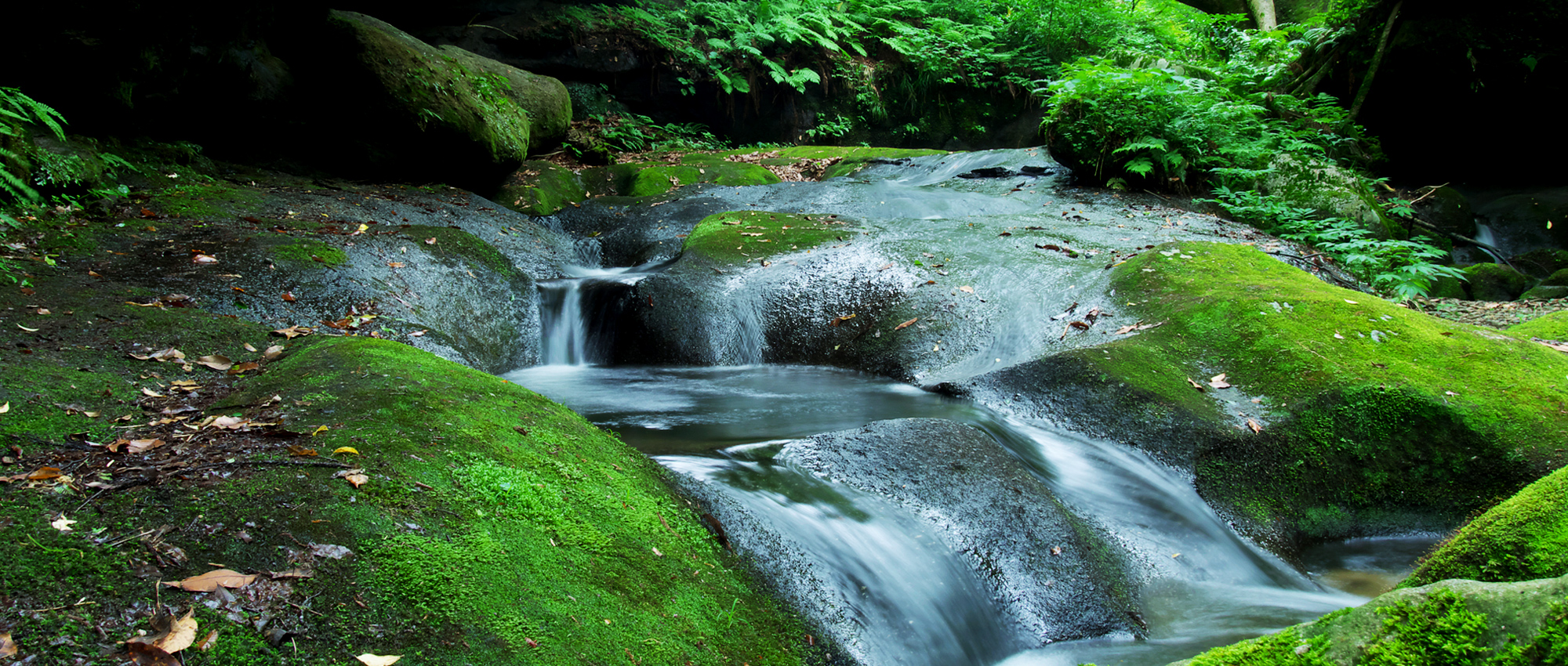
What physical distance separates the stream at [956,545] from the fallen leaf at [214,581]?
174 centimetres

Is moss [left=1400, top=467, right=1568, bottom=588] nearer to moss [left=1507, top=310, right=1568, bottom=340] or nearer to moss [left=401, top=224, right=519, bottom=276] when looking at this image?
moss [left=1507, top=310, right=1568, bottom=340]

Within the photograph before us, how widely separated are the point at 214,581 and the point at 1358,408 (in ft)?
18.6

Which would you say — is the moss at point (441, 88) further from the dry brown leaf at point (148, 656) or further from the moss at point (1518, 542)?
the moss at point (1518, 542)

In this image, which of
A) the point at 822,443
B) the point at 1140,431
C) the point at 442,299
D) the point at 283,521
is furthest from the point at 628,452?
the point at 442,299

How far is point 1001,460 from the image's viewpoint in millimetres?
4207

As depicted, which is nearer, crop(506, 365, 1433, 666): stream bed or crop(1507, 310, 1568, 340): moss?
crop(506, 365, 1433, 666): stream bed

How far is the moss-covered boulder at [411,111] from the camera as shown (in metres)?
9.26

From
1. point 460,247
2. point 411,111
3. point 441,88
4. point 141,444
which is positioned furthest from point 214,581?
point 441,88

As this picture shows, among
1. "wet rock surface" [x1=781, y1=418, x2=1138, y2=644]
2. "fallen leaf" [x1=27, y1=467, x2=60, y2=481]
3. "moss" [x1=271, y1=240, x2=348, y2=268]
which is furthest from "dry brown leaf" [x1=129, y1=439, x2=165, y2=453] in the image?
"moss" [x1=271, y1=240, x2=348, y2=268]

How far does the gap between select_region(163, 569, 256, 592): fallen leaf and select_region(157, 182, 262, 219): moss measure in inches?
258

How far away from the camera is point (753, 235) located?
335 inches

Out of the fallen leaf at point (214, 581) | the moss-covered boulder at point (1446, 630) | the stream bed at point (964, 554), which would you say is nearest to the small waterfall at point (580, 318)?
the stream bed at point (964, 554)

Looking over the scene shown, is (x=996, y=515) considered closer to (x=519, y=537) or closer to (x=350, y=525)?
(x=519, y=537)

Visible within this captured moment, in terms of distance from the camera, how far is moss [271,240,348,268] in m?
6.07
